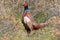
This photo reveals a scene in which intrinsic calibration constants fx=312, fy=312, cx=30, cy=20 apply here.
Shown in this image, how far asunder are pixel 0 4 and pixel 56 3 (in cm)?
159

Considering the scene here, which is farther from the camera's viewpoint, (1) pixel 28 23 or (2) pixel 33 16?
(2) pixel 33 16

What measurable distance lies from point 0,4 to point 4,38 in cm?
204

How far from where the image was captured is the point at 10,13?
8.19 metres

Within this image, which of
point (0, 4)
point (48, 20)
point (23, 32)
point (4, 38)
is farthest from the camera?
point (0, 4)

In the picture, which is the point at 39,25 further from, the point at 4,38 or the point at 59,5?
the point at 59,5

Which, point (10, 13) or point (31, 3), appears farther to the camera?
point (31, 3)

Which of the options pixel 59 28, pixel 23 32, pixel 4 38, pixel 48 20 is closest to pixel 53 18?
pixel 48 20

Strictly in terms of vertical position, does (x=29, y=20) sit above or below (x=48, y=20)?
above

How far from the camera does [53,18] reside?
7926 millimetres

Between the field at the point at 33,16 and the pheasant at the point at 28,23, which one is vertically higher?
the pheasant at the point at 28,23

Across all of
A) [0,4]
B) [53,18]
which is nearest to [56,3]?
[53,18]

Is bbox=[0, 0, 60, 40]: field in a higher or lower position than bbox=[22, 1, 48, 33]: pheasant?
lower

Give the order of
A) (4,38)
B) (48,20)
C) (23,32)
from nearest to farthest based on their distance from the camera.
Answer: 1. (4,38)
2. (23,32)
3. (48,20)

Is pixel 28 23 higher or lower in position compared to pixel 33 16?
higher
